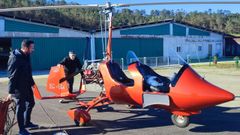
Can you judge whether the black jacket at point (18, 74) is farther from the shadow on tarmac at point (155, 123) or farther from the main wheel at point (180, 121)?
the main wheel at point (180, 121)

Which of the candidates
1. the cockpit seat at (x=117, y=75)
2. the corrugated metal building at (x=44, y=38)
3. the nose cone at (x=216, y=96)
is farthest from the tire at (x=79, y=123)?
the corrugated metal building at (x=44, y=38)

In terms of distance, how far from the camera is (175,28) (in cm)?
4325

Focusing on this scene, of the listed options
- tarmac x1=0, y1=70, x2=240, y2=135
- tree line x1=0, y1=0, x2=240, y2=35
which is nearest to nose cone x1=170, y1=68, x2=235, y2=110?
tarmac x1=0, y1=70, x2=240, y2=135

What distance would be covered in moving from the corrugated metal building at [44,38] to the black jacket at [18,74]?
2137 centimetres

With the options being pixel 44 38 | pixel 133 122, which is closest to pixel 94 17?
pixel 44 38

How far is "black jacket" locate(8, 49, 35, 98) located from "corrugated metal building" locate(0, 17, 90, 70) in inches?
841

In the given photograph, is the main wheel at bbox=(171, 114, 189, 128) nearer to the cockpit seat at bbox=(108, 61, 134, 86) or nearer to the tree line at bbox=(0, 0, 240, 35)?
the cockpit seat at bbox=(108, 61, 134, 86)

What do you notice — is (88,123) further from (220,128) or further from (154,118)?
(220,128)

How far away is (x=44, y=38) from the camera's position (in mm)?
29891

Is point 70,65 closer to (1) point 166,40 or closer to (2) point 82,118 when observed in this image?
(2) point 82,118

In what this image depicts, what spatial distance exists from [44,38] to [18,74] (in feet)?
77.6

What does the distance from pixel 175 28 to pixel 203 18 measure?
221 feet

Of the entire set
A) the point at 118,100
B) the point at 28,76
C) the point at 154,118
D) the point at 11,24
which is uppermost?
the point at 11,24

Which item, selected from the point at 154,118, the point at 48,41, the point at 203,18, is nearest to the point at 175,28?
the point at 48,41
